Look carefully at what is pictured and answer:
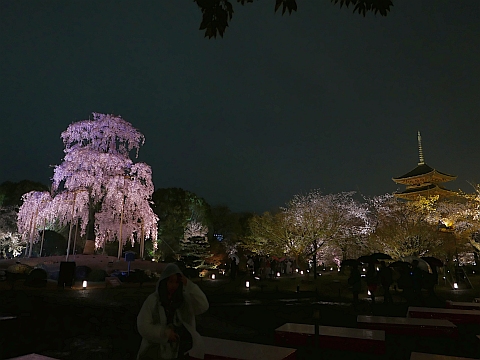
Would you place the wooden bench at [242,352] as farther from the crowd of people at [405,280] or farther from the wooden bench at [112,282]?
the wooden bench at [112,282]

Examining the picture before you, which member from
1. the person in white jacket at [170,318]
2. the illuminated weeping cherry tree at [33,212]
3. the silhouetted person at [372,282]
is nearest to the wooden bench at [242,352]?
the person in white jacket at [170,318]

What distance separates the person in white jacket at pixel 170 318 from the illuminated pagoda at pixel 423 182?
44.5 meters

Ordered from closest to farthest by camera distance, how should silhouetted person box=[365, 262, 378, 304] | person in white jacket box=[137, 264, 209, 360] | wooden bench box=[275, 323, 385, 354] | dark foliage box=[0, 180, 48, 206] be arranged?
person in white jacket box=[137, 264, 209, 360] < wooden bench box=[275, 323, 385, 354] < silhouetted person box=[365, 262, 378, 304] < dark foliage box=[0, 180, 48, 206]

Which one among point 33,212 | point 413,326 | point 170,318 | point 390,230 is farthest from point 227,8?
point 33,212

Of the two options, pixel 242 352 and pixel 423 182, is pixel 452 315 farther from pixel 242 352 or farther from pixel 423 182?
pixel 423 182

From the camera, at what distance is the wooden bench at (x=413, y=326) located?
26.1 feet

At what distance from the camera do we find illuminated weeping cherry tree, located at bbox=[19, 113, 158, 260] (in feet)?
89.1

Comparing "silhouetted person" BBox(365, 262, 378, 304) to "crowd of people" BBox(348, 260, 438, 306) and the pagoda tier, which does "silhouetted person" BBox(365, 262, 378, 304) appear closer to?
"crowd of people" BBox(348, 260, 438, 306)

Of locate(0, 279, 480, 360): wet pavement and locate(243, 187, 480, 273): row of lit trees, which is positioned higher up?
locate(243, 187, 480, 273): row of lit trees

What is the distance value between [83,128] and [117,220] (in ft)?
27.4

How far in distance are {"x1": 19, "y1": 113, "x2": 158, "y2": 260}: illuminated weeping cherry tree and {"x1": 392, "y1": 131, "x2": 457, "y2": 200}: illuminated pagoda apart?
33.5 metres

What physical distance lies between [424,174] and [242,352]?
4640 centimetres

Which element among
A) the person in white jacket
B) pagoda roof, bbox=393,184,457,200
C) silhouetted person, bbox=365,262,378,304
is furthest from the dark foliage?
pagoda roof, bbox=393,184,457,200

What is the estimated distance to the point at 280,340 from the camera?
7387mm
